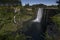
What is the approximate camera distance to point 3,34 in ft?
6.40

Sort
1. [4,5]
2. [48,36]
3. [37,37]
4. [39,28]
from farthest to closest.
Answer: [4,5] → [39,28] → [37,37] → [48,36]

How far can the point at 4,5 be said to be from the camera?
9.12 ft

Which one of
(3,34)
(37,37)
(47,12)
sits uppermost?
(47,12)

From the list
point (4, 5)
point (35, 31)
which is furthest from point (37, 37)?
point (4, 5)

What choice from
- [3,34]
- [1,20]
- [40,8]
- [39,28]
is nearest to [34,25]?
[39,28]

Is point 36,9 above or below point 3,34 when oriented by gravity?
above

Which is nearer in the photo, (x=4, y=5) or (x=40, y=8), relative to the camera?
(x=40, y=8)

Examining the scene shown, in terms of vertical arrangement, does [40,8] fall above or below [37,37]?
above

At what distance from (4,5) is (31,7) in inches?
24.6

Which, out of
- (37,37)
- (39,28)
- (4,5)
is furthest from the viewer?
(4,5)

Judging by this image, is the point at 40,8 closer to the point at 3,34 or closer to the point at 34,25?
the point at 34,25

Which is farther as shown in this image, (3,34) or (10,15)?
(10,15)

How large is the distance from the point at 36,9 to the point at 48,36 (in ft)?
1.96

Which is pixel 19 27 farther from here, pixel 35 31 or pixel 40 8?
pixel 40 8
